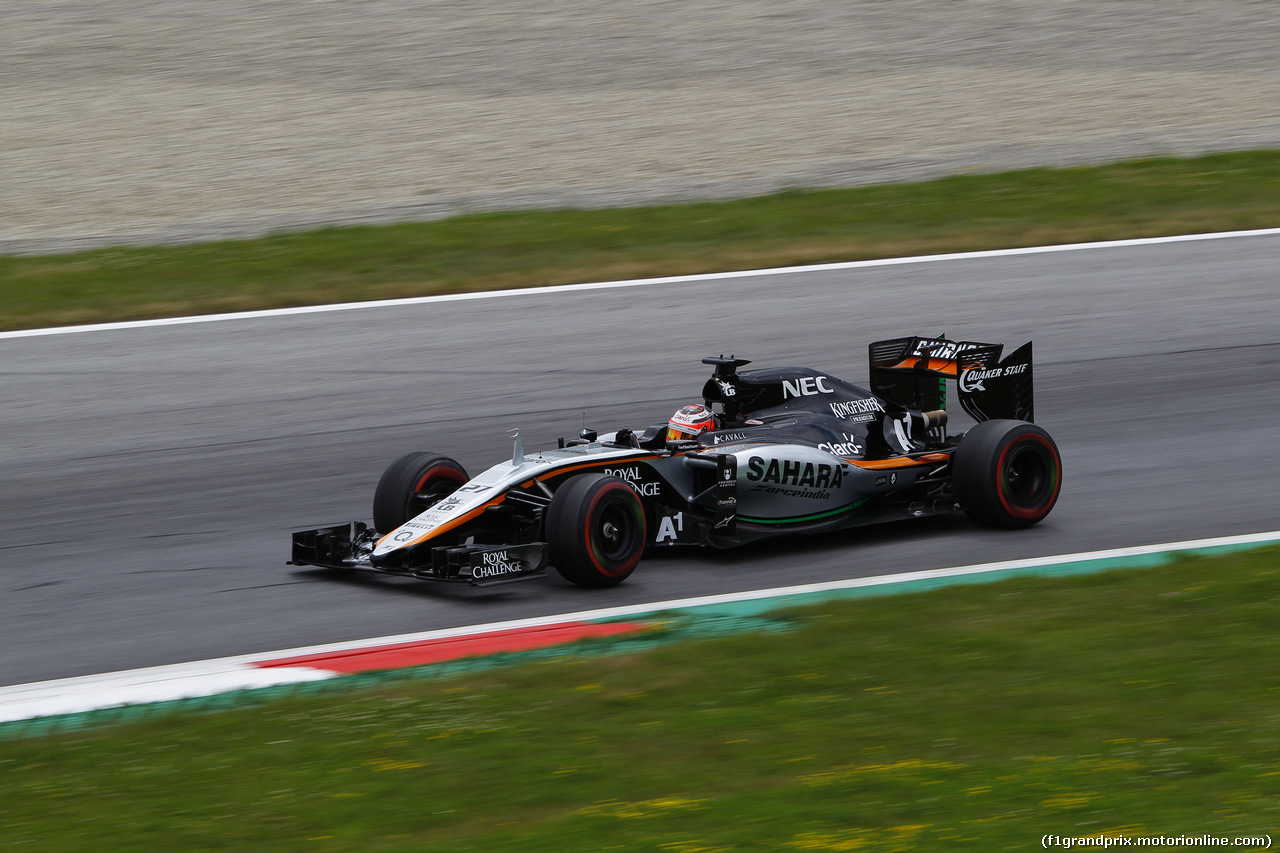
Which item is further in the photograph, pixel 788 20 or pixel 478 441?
pixel 788 20

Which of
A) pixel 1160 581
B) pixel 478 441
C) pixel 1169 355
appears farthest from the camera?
pixel 1169 355

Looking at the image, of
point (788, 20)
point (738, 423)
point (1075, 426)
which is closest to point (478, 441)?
point (738, 423)

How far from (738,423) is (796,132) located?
11640mm

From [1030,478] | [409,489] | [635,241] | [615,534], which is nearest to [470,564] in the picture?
[615,534]

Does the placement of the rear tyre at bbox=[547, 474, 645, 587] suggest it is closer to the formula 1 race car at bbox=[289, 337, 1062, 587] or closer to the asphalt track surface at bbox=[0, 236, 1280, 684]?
the formula 1 race car at bbox=[289, 337, 1062, 587]

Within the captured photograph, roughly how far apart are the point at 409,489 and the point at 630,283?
5.96m

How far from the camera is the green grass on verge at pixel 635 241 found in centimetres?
1484

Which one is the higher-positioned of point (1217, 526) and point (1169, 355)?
point (1169, 355)

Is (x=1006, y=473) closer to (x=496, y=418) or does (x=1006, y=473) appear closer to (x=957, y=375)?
(x=957, y=375)

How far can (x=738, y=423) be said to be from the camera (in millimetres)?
10203

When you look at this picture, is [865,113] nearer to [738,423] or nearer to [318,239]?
[318,239]

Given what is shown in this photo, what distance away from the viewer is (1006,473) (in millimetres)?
9953

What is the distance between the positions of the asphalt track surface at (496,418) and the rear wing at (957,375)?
2.59 feet

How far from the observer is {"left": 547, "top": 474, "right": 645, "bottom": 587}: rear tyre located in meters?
8.72
